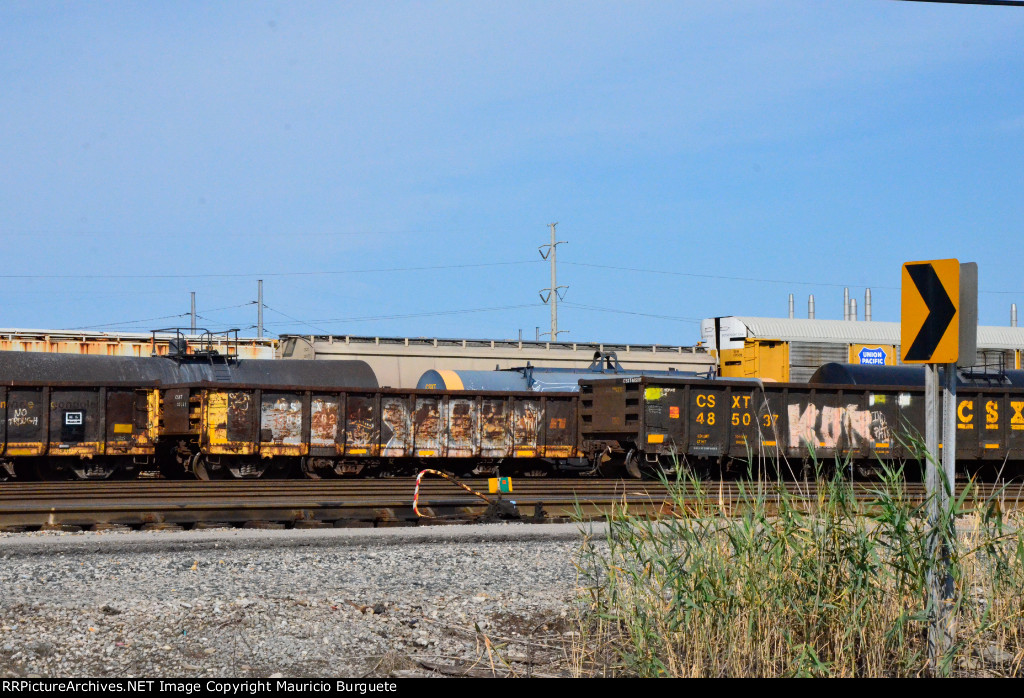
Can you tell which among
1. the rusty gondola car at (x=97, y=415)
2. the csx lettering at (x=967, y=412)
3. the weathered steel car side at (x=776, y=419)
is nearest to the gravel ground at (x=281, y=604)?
the weathered steel car side at (x=776, y=419)

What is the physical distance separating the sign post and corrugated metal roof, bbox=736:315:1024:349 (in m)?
36.0

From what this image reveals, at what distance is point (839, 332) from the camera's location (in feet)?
138

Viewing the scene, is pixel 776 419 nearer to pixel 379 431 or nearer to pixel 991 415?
pixel 991 415

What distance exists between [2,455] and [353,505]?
11.3 meters

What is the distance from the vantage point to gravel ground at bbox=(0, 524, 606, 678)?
567 centimetres

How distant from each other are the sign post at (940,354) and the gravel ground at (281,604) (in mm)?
2153

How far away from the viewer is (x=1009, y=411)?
22.3 meters

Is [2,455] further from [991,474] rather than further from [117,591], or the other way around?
[991,474]

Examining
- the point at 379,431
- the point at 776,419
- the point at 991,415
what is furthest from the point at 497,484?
the point at 991,415

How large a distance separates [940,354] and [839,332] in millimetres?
38851

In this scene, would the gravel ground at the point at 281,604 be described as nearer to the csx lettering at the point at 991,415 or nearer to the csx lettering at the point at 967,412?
the csx lettering at the point at 967,412

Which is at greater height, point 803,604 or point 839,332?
point 839,332

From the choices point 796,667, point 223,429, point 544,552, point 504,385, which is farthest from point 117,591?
point 504,385

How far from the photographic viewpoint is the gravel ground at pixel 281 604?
5.67 m
